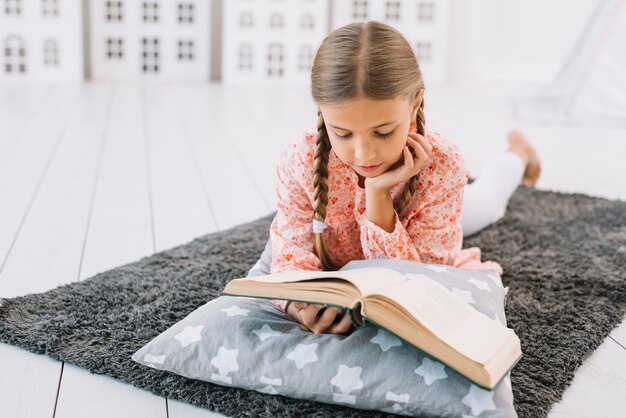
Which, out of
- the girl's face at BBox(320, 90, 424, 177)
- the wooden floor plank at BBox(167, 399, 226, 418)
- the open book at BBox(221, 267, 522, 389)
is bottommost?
the wooden floor plank at BBox(167, 399, 226, 418)

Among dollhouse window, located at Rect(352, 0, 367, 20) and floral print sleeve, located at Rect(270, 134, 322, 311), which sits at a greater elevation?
dollhouse window, located at Rect(352, 0, 367, 20)

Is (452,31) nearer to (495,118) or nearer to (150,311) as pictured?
(495,118)

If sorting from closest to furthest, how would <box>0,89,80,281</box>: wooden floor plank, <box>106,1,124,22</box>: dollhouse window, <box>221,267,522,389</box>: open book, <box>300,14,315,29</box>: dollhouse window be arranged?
1. <box>221,267,522,389</box>: open book
2. <box>0,89,80,281</box>: wooden floor plank
3. <box>106,1,124,22</box>: dollhouse window
4. <box>300,14,315,29</box>: dollhouse window

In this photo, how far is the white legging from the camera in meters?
1.83

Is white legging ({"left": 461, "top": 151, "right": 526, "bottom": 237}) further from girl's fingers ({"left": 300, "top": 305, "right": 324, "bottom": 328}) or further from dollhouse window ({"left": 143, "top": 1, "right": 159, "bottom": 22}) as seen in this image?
dollhouse window ({"left": 143, "top": 1, "right": 159, "bottom": 22})

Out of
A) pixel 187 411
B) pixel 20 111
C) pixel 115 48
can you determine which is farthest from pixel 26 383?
pixel 115 48

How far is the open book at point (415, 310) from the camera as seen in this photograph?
0.97 meters

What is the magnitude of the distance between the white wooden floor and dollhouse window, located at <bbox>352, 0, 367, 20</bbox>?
23.2 inches

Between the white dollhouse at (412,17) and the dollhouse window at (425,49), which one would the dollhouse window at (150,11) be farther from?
the dollhouse window at (425,49)

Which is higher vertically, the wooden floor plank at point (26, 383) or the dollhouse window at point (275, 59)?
the dollhouse window at point (275, 59)

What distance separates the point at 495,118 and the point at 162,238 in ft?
7.10

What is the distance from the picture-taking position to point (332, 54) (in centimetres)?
112

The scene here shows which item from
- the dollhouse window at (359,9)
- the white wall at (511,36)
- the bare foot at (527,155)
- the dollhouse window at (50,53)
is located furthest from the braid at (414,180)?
the white wall at (511,36)

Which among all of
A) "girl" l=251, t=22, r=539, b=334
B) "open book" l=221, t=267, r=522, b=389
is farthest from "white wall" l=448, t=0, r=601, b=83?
"open book" l=221, t=267, r=522, b=389
